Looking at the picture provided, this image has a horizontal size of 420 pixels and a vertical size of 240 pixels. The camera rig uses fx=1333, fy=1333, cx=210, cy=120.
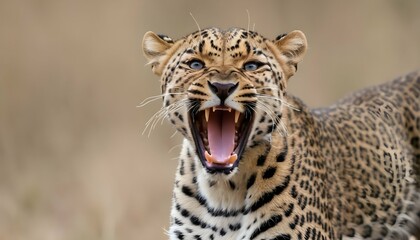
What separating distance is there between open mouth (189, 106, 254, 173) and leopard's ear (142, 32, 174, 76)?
694mm

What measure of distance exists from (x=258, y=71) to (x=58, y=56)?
7.31 meters

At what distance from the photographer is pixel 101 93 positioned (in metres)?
16.5

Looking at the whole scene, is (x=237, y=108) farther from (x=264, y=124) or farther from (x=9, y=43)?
(x=9, y=43)

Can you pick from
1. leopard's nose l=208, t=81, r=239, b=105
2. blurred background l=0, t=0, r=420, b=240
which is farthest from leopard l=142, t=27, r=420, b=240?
blurred background l=0, t=0, r=420, b=240

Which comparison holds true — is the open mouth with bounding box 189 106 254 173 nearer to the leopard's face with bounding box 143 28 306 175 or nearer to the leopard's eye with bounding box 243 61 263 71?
the leopard's face with bounding box 143 28 306 175

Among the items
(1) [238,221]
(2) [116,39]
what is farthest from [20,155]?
(1) [238,221]

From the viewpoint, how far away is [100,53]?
16.5m

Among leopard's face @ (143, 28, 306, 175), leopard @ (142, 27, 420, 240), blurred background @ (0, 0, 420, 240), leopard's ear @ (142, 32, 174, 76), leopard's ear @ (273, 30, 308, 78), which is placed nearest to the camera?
leopard's face @ (143, 28, 306, 175)

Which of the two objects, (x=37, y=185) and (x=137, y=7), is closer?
(x=37, y=185)

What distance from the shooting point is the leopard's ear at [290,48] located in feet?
32.3

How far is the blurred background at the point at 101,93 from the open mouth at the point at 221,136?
13.1 feet

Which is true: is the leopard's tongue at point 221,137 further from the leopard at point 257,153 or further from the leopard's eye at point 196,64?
the leopard's eye at point 196,64

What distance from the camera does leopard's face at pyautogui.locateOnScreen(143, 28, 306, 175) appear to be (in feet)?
30.1

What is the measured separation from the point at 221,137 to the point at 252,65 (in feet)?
1.82
